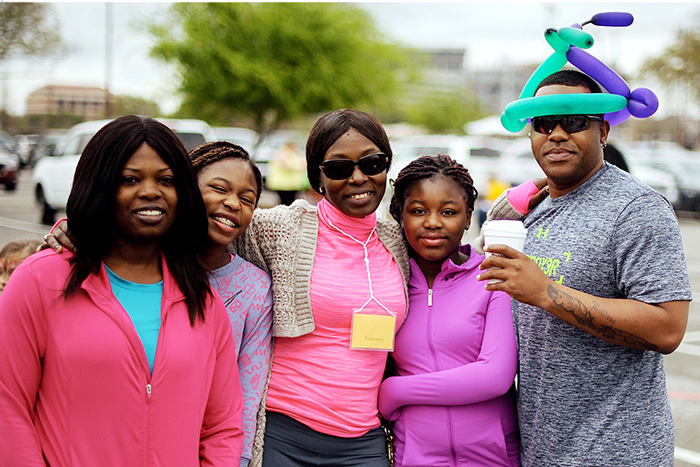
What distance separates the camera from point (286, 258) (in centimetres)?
232

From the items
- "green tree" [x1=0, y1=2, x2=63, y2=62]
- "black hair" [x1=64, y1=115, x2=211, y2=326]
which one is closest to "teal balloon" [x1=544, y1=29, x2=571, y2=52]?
"black hair" [x1=64, y1=115, x2=211, y2=326]

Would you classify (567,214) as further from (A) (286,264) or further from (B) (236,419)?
(B) (236,419)

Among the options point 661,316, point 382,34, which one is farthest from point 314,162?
point 382,34

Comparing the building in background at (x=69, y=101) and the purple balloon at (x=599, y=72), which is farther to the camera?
the building in background at (x=69, y=101)

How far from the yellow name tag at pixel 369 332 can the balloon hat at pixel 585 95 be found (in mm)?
938

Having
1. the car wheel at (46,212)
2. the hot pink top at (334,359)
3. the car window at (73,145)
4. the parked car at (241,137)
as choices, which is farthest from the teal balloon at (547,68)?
the parked car at (241,137)

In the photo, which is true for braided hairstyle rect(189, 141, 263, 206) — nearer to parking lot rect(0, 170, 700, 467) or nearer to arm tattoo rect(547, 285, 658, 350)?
arm tattoo rect(547, 285, 658, 350)

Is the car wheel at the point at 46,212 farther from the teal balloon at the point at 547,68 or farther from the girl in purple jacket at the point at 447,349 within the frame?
the teal balloon at the point at 547,68

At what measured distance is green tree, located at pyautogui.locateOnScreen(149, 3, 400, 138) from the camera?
1988 centimetres

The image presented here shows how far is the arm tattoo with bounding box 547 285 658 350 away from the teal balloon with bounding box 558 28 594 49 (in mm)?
851

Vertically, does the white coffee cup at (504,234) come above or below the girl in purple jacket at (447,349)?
above

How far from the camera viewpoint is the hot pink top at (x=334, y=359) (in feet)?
7.32

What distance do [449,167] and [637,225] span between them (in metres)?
0.77

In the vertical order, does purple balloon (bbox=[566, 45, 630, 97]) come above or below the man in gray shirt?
above
